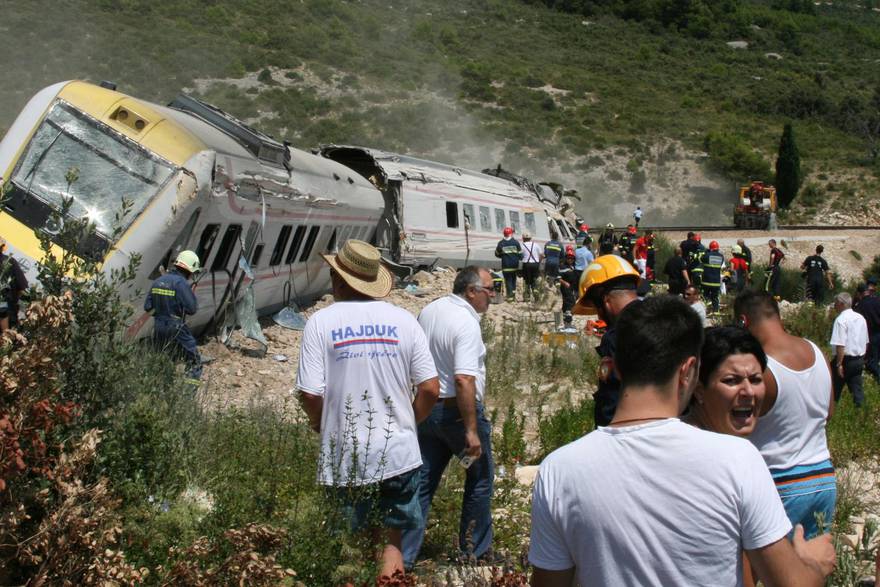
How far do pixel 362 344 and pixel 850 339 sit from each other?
7427 millimetres

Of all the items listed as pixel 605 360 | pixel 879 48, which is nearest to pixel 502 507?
pixel 605 360

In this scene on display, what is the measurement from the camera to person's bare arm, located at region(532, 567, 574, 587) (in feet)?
8.79

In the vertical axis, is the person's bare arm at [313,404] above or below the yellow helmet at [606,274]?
below

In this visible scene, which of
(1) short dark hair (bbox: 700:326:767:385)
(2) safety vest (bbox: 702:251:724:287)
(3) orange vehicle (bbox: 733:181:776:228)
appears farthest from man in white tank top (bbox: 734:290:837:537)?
(3) orange vehicle (bbox: 733:181:776:228)

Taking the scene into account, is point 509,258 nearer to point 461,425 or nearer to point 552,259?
point 552,259

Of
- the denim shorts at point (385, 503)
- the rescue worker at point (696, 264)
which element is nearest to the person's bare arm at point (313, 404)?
the denim shorts at point (385, 503)

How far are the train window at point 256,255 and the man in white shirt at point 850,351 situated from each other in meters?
7.24

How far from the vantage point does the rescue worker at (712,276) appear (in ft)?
61.8

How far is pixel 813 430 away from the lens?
4129 millimetres

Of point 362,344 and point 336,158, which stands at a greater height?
point 362,344

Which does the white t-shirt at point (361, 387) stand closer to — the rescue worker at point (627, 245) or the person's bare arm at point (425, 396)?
the person's bare arm at point (425, 396)

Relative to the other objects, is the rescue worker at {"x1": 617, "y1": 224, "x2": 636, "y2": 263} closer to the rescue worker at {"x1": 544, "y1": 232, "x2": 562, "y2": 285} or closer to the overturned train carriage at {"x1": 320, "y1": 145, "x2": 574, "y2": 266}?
the overturned train carriage at {"x1": 320, "y1": 145, "x2": 574, "y2": 266}

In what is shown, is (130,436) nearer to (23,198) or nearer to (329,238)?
(23,198)

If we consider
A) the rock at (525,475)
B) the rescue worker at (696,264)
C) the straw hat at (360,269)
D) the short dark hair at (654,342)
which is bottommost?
the rescue worker at (696,264)
